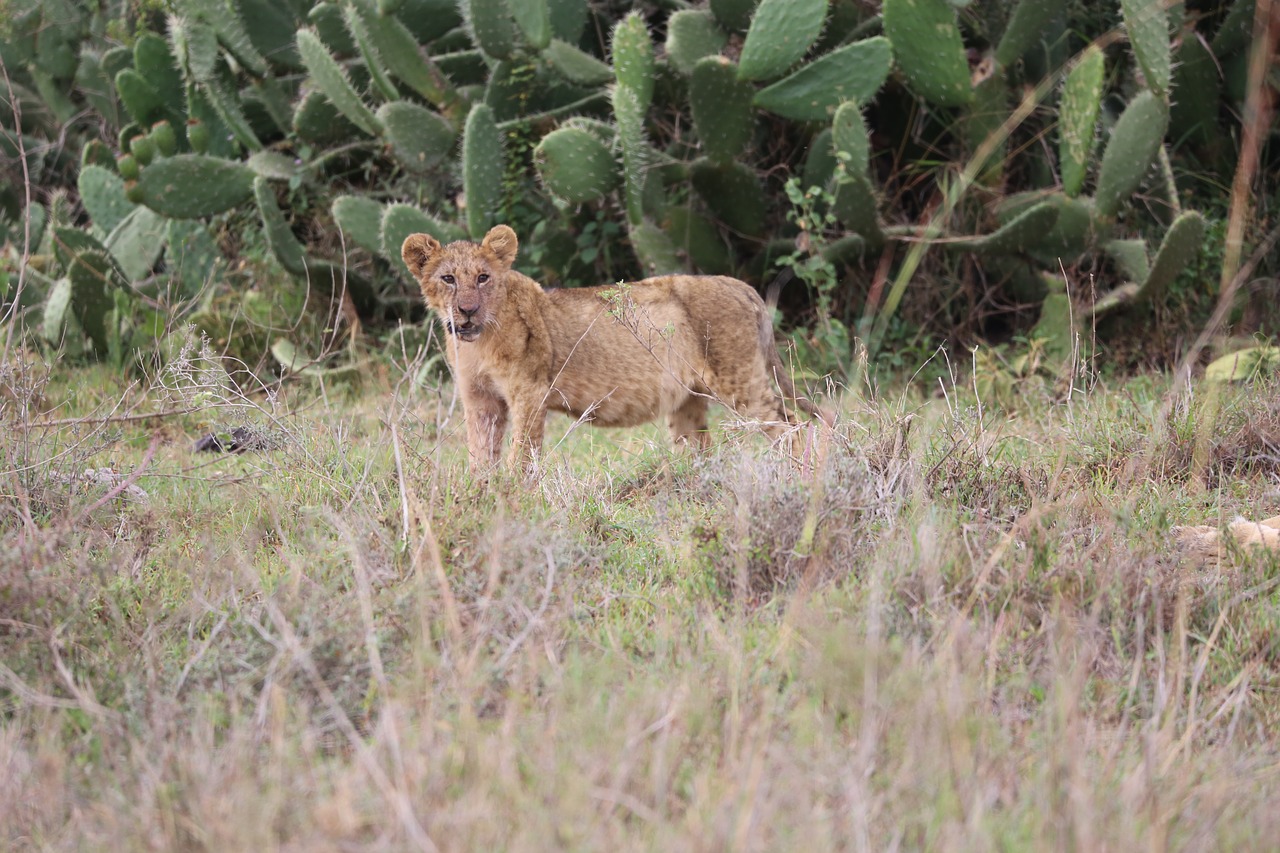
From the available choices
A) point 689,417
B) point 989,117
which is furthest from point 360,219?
point 989,117

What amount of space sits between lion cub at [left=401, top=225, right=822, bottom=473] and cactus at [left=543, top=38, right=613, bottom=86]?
2039 mm

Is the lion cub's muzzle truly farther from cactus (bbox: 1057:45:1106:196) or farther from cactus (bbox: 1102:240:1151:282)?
cactus (bbox: 1102:240:1151:282)

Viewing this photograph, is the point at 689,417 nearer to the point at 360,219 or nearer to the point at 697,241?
the point at 697,241

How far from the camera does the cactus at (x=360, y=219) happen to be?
788cm

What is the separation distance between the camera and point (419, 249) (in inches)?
236

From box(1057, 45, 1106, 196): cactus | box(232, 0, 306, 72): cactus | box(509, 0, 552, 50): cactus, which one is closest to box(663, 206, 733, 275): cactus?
box(509, 0, 552, 50): cactus

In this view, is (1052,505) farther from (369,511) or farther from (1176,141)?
(1176,141)

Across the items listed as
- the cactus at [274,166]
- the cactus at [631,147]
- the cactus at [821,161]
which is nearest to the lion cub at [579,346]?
the cactus at [631,147]

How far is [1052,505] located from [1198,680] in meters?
0.98

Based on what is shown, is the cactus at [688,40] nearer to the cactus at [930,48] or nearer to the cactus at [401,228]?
the cactus at [930,48]

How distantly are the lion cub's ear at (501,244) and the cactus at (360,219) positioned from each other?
1.99 metres

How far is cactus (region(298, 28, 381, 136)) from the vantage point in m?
7.68

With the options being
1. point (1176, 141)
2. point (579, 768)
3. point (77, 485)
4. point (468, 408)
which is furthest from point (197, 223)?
point (579, 768)

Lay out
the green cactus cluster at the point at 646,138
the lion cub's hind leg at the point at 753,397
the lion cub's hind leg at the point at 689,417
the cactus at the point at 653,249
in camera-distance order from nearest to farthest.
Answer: the lion cub's hind leg at the point at 753,397, the lion cub's hind leg at the point at 689,417, the green cactus cluster at the point at 646,138, the cactus at the point at 653,249
